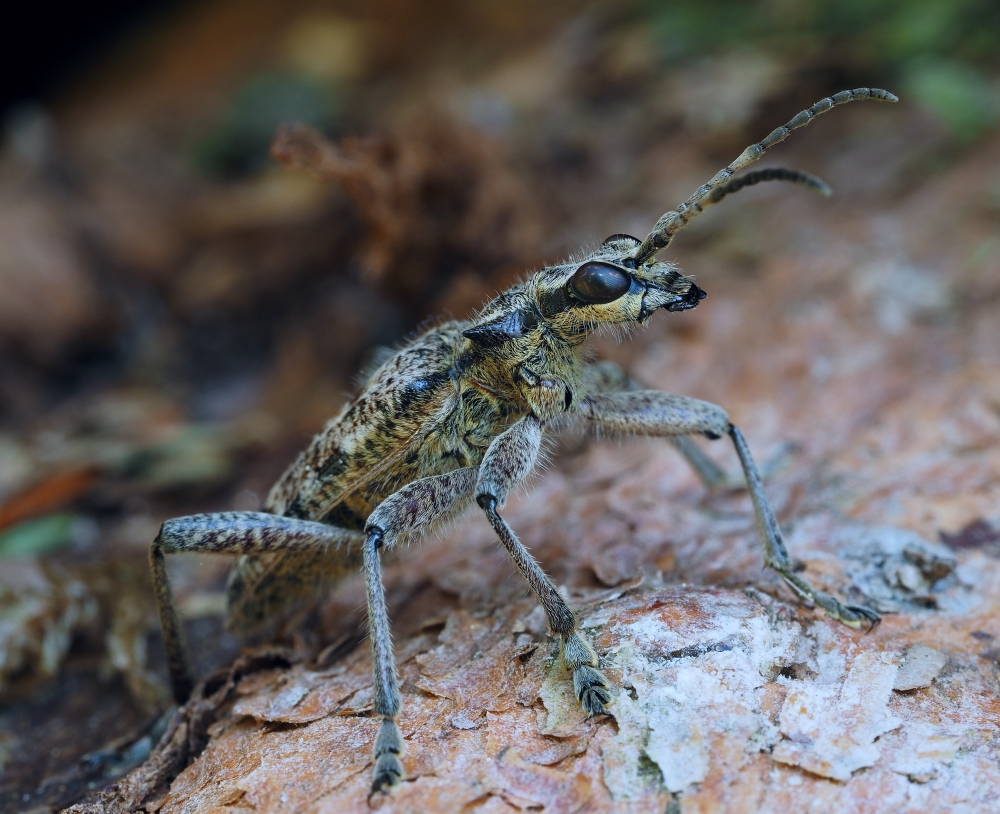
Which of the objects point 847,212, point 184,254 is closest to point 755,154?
point 847,212

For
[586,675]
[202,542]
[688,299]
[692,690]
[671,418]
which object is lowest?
[692,690]

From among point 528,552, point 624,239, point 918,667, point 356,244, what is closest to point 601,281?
point 624,239

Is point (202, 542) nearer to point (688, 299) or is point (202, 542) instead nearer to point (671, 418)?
point (671, 418)

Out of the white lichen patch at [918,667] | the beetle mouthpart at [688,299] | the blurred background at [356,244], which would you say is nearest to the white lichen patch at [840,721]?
the white lichen patch at [918,667]

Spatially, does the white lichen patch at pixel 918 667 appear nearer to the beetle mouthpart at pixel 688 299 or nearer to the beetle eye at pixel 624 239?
the beetle mouthpart at pixel 688 299

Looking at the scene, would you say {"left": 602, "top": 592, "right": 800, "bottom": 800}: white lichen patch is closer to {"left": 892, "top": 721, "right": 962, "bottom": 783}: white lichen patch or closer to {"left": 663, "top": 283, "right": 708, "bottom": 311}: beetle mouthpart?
{"left": 892, "top": 721, "right": 962, "bottom": 783}: white lichen patch

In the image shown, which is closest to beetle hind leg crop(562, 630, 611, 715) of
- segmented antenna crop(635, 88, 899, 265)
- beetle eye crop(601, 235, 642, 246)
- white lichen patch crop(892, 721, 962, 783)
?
white lichen patch crop(892, 721, 962, 783)

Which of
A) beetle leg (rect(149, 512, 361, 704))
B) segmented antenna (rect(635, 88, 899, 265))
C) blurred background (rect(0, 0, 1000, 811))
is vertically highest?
blurred background (rect(0, 0, 1000, 811))
